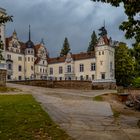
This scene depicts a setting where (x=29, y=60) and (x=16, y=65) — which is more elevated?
(x=29, y=60)

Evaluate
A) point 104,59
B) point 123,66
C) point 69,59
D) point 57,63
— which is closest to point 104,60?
point 104,59

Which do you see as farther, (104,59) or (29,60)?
(29,60)

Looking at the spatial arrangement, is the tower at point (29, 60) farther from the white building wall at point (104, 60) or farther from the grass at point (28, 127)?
the grass at point (28, 127)

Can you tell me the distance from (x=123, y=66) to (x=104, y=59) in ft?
16.6

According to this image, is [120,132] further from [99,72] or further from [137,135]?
[99,72]

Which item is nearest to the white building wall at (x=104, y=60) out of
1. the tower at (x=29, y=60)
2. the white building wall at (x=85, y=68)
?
the white building wall at (x=85, y=68)

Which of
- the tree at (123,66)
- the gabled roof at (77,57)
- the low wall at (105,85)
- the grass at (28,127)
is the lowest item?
the grass at (28,127)

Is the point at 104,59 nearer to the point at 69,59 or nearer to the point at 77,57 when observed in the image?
the point at 77,57

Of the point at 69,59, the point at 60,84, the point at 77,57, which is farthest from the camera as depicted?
the point at 77,57

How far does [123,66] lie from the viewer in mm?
80375

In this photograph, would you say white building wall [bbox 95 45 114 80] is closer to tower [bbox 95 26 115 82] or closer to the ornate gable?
tower [bbox 95 26 115 82]

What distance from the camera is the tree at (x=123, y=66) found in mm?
77438

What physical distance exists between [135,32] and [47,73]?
3236 inches

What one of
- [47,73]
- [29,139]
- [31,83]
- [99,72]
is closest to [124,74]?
[99,72]
